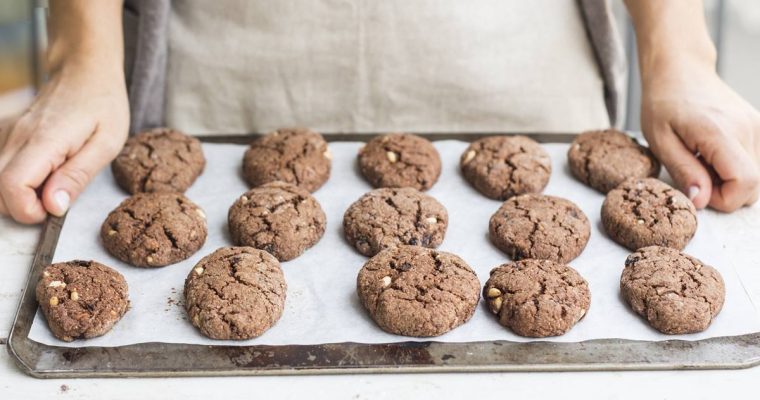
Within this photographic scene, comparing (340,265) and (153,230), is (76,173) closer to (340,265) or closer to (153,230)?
(153,230)

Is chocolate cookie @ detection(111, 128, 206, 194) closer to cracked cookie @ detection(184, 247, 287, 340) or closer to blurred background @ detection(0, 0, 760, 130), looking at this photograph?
cracked cookie @ detection(184, 247, 287, 340)

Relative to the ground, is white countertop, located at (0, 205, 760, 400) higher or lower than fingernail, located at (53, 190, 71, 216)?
higher

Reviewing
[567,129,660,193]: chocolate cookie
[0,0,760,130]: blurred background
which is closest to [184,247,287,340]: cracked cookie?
[567,129,660,193]: chocolate cookie

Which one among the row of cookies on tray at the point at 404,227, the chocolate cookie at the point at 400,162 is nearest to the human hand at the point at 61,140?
the row of cookies on tray at the point at 404,227

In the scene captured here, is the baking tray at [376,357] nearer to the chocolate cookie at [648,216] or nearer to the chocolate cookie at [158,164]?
the chocolate cookie at [648,216]

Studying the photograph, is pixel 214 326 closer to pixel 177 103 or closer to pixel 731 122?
pixel 177 103

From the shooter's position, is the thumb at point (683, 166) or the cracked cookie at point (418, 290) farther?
the thumb at point (683, 166)
